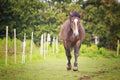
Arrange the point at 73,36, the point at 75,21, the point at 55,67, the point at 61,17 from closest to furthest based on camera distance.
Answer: the point at 75,21, the point at 73,36, the point at 55,67, the point at 61,17

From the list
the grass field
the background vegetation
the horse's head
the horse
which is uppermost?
the background vegetation

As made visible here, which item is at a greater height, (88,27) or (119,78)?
(88,27)

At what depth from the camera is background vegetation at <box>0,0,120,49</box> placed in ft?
153

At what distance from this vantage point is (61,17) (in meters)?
48.4

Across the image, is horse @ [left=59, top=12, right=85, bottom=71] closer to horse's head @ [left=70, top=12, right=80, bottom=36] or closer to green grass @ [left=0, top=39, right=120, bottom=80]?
horse's head @ [left=70, top=12, right=80, bottom=36]

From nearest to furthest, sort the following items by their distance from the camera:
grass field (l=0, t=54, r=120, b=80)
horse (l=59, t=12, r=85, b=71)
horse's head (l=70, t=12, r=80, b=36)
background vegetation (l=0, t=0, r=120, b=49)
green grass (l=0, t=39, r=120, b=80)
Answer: grass field (l=0, t=54, r=120, b=80), green grass (l=0, t=39, r=120, b=80), horse's head (l=70, t=12, r=80, b=36), horse (l=59, t=12, r=85, b=71), background vegetation (l=0, t=0, r=120, b=49)

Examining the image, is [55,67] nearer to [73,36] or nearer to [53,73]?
[73,36]

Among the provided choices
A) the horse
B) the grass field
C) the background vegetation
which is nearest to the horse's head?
the horse

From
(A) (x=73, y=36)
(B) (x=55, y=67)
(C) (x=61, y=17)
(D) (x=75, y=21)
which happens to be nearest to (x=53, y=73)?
(A) (x=73, y=36)

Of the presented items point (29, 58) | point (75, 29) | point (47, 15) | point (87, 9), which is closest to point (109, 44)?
point (87, 9)

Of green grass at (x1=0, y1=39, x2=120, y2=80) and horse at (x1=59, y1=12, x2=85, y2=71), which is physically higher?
horse at (x1=59, y1=12, x2=85, y2=71)

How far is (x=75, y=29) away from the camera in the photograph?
48.5 feet

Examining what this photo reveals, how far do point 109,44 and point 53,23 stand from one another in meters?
8.81

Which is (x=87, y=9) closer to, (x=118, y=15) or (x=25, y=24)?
(x=118, y=15)
